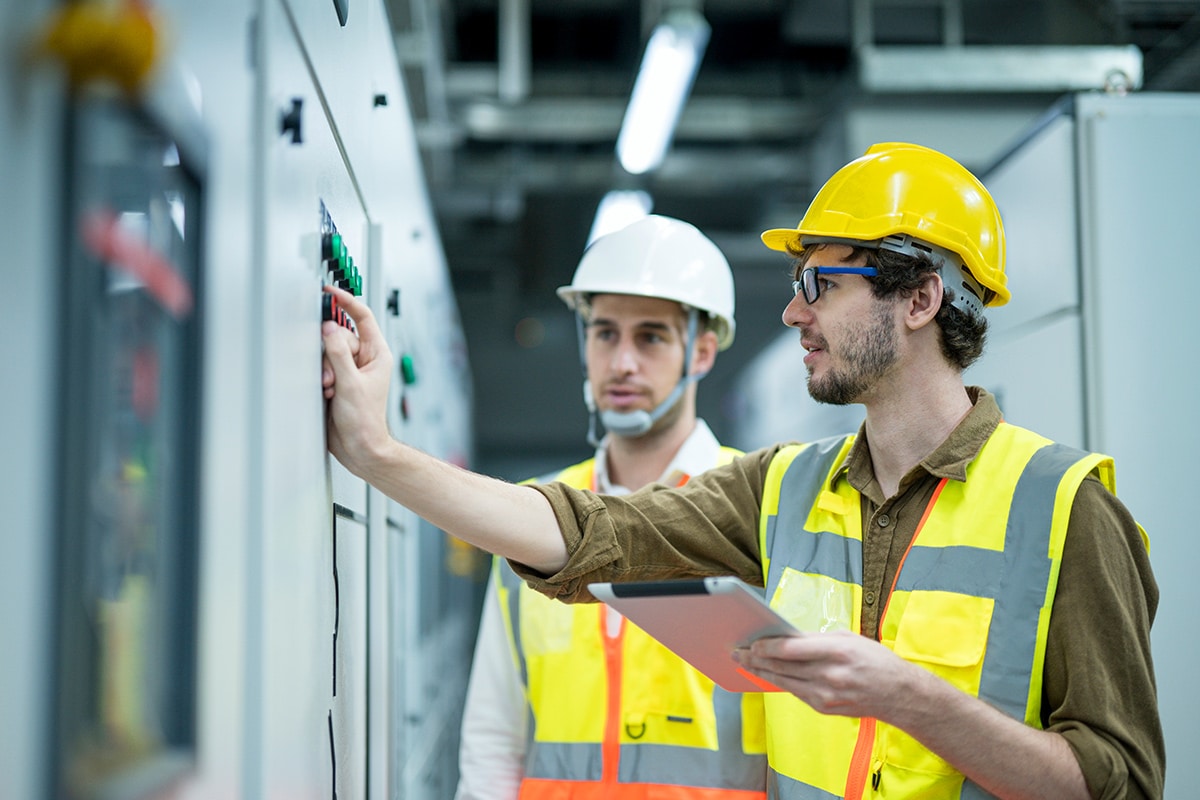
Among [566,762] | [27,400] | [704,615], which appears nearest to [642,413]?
[566,762]

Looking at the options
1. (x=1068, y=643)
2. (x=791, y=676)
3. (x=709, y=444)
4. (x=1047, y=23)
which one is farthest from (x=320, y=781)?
(x=1047, y=23)

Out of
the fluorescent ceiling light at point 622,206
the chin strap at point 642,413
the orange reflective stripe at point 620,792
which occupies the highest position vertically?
the fluorescent ceiling light at point 622,206

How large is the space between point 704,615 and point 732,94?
624 cm

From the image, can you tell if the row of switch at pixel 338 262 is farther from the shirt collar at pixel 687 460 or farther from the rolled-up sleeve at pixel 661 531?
the shirt collar at pixel 687 460

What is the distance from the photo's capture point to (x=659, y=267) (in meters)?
2.73

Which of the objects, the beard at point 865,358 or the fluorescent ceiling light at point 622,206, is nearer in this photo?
the beard at point 865,358

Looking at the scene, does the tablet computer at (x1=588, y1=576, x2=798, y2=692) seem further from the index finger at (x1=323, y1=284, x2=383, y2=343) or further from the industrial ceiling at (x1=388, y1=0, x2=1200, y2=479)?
the industrial ceiling at (x1=388, y1=0, x2=1200, y2=479)

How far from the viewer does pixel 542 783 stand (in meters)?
2.35

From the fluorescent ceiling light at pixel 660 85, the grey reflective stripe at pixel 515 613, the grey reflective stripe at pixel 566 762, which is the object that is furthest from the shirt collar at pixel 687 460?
the fluorescent ceiling light at pixel 660 85

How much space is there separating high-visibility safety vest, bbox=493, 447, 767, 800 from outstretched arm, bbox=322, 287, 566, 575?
512 millimetres

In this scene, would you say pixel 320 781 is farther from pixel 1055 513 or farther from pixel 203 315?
pixel 1055 513

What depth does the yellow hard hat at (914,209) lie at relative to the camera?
75.4 inches

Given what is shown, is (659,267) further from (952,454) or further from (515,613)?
(952,454)

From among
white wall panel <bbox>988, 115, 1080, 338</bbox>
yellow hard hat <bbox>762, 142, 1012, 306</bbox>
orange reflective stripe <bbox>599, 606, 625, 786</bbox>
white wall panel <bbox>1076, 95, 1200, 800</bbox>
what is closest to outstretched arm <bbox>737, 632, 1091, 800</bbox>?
yellow hard hat <bbox>762, 142, 1012, 306</bbox>
